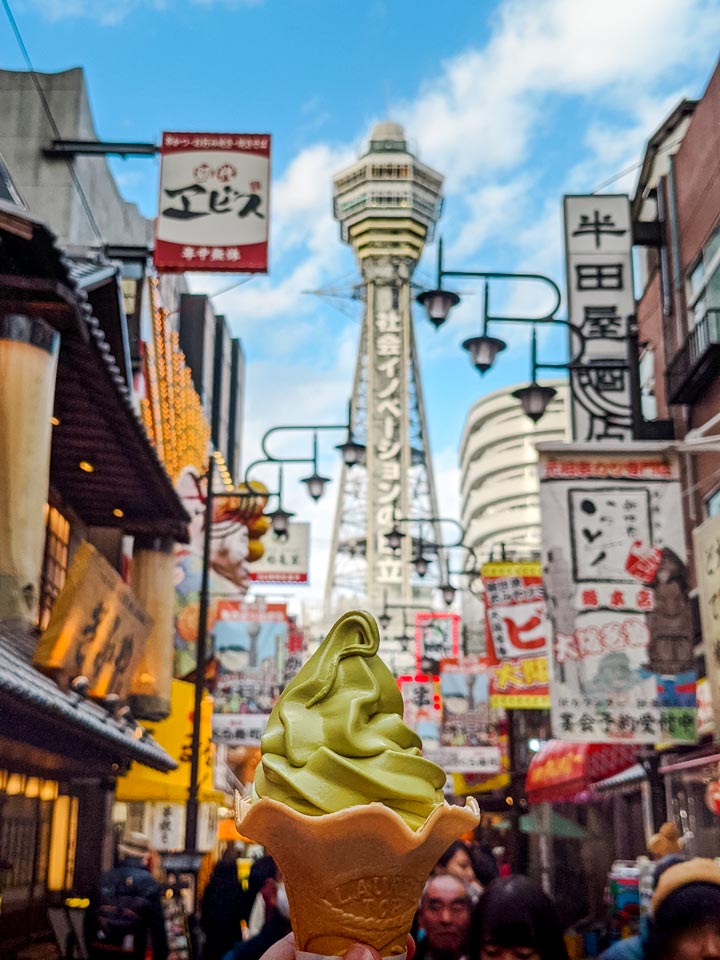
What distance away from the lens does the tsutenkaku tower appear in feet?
406

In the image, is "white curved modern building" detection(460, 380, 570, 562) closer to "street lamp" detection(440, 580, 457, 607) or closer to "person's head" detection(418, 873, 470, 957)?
"street lamp" detection(440, 580, 457, 607)

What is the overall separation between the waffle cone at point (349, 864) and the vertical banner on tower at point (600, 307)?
12540 millimetres

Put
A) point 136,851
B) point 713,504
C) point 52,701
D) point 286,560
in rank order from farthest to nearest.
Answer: point 286,560 < point 713,504 < point 136,851 < point 52,701

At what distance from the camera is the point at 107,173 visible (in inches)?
870

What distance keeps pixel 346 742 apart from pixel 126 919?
6317 millimetres

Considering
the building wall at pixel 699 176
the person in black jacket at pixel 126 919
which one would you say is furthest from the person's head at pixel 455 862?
the building wall at pixel 699 176

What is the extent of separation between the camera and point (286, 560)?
47.1 meters

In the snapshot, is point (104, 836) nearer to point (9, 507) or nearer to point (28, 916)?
point (28, 916)

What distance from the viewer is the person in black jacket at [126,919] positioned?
8.94 meters

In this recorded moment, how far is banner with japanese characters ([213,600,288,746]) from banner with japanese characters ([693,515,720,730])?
15411 mm

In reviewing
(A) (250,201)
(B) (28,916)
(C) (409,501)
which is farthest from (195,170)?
(C) (409,501)

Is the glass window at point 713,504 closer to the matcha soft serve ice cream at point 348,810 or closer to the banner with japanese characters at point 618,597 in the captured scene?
the banner with japanese characters at point 618,597

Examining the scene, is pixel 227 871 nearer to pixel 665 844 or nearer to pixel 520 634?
pixel 665 844

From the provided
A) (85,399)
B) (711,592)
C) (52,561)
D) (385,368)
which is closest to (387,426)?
(385,368)
